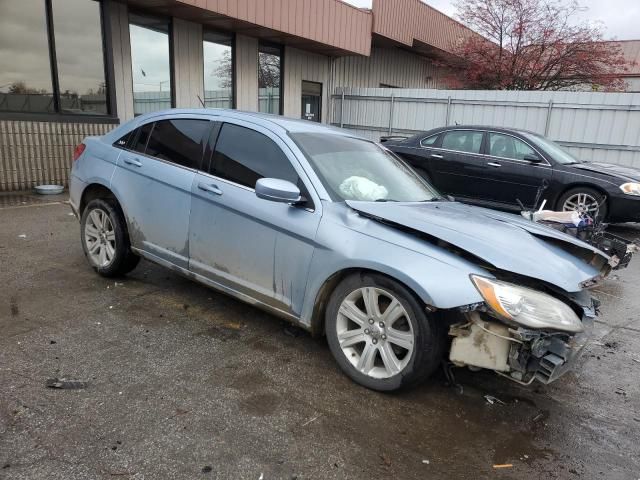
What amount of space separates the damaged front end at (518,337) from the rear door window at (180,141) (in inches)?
94.6

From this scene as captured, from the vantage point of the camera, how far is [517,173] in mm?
8039

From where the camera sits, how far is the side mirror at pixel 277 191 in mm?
3117

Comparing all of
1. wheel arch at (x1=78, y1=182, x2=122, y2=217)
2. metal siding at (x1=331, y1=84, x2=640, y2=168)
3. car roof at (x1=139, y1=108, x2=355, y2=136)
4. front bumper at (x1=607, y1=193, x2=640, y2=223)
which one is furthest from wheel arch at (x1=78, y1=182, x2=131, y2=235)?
metal siding at (x1=331, y1=84, x2=640, y2=168)

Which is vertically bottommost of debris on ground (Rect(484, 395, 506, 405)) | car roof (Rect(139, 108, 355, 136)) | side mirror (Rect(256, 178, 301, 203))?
debris on ground (Rect(484, 395, 506, 405))

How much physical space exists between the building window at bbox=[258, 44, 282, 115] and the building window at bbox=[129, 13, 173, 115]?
Result: 300 cm

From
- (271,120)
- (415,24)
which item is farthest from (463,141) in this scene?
(415,24)

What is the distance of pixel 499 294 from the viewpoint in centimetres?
256

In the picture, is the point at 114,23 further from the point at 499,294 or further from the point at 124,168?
the point at 499,294

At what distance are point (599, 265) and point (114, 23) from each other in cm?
991

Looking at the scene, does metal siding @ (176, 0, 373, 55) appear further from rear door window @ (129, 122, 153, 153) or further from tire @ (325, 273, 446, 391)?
tire @ (325, 273, 446, 391)

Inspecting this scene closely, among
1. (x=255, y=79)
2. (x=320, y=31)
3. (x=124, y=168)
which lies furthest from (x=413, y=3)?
(x=124, y=168)

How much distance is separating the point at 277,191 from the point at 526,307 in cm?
160

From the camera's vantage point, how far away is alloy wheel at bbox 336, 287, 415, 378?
2.83 meters

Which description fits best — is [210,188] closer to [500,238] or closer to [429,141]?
[500,238]
